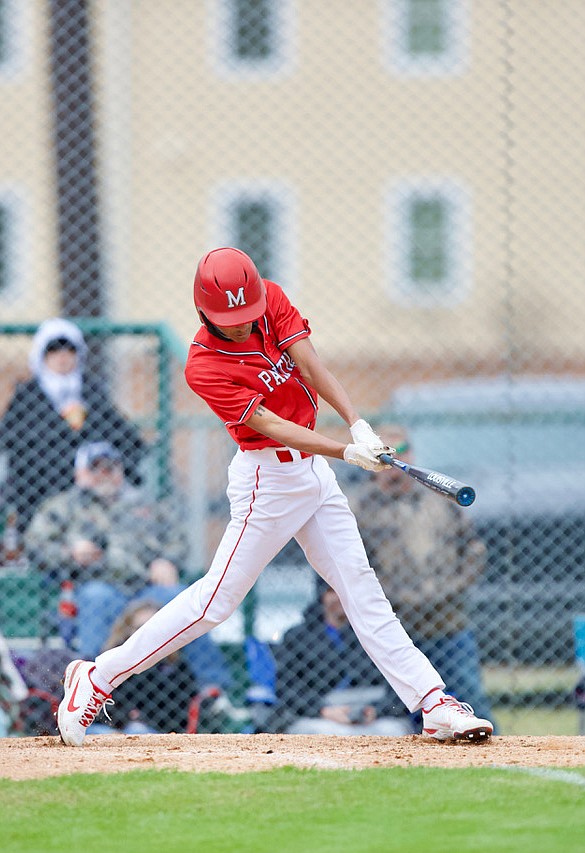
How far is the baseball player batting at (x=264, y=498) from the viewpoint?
4.70m

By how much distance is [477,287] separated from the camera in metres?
14.5

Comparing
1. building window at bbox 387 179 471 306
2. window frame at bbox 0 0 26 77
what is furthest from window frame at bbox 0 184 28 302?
building window at bbox 387 179 471 306

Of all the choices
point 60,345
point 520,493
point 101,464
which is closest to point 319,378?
point 101,464

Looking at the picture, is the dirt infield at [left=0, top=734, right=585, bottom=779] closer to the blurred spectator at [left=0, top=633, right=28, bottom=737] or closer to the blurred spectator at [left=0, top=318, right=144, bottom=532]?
the blurred spectator at [left=0, top=633, right=28, bottom=737]

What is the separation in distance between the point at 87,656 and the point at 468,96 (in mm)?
7992

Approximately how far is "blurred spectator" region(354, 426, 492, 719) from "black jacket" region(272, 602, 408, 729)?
1.04ft

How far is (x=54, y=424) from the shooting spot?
7254 millimetres

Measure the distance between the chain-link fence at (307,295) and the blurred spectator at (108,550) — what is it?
0.01 meters

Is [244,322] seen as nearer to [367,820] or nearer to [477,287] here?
[367,820]

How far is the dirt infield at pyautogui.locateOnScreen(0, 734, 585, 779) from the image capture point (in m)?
4.53

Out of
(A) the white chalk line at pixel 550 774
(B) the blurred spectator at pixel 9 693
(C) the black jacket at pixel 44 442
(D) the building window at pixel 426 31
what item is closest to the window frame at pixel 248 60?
(D) the building window at pixel 426 31

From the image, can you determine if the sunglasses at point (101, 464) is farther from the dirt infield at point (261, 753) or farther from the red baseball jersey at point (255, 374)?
the red baseball jersey at point (255, 374)

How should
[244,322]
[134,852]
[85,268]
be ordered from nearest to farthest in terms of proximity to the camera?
[134,852] < [244,322] < [85,268]

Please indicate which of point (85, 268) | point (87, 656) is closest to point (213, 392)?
point (87, 656)
